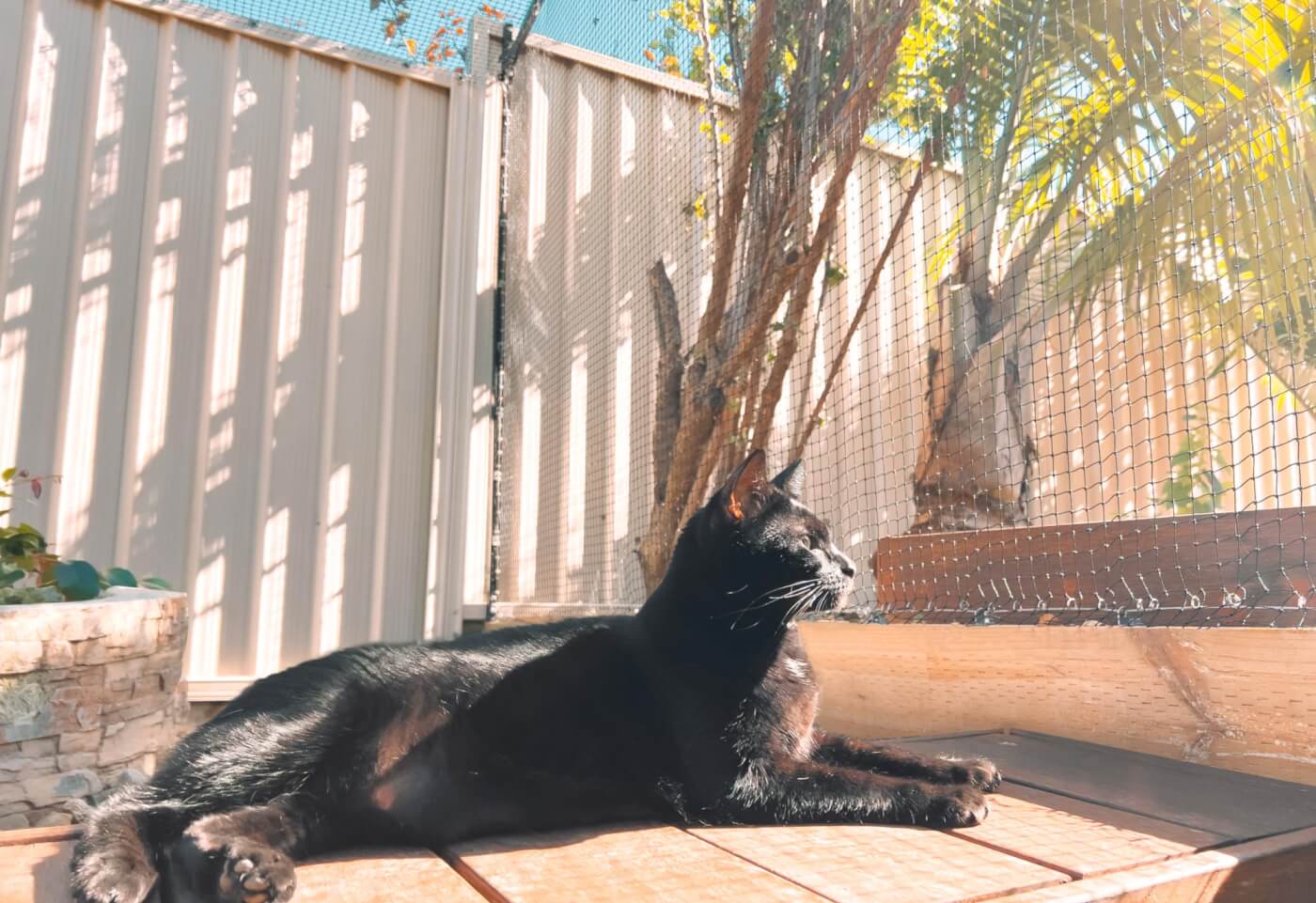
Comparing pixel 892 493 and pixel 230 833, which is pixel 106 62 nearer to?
pixel 230 833

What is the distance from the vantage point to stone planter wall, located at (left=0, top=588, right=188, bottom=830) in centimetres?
169

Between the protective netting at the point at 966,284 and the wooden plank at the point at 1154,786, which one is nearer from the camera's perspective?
the wooden plank at the point at 1154,786

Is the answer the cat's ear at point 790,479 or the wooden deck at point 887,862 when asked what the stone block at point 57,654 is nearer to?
the wooden deck at point 887,862

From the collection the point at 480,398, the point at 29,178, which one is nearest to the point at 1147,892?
the point at 480,398

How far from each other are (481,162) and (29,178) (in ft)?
5.57

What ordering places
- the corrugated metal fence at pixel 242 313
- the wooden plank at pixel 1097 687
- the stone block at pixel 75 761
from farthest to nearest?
the corrugated metal fence at pixel 242 313 < the stone block at pixel 75 761 < the wooden plank at pixel 1097 687

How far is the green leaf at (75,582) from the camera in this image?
6.23ft

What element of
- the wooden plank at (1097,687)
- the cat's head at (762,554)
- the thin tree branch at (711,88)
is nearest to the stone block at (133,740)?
the cat's head at (762,554)

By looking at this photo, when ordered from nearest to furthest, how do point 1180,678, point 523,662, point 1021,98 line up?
1. point 523,662
2. point 1180,678
3. point 1021,98

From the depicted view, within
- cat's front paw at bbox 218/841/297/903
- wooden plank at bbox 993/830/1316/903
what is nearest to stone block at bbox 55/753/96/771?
cat's front paw at bbox 218/841/297/903

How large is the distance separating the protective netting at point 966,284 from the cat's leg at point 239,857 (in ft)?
4.88

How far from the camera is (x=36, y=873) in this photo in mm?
1047

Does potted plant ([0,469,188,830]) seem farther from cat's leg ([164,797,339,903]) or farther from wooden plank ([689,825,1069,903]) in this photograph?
wooden plank ([689,825,1069,903])

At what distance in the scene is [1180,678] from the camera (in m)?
1.56
